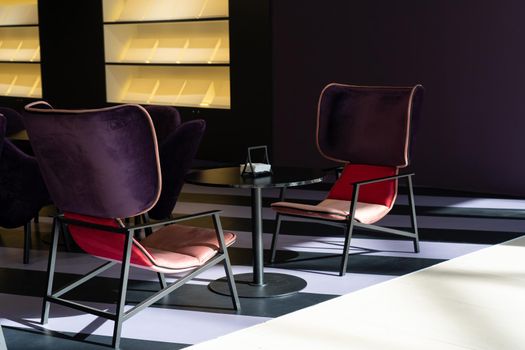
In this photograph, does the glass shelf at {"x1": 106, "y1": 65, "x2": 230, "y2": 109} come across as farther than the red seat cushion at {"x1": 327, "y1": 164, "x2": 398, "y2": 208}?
Yes

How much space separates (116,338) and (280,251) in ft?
6.83

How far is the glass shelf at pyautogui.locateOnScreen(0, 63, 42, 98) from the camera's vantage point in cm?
1260

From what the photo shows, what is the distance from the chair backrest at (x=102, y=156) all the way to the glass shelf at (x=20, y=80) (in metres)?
8.64

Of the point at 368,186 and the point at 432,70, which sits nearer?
the point at 368,186

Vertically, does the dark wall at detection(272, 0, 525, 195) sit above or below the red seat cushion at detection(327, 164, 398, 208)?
above

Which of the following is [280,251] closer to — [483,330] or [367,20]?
[483,330]

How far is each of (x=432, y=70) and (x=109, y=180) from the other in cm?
493

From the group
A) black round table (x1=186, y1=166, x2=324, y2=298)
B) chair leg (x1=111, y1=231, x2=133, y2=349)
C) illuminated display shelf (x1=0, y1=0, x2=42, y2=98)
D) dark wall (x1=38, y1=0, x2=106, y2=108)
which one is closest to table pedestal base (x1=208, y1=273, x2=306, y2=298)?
black round table (x1=186, y1=166, x2=324, y2=298)

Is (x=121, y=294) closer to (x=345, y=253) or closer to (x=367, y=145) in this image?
(x=345, y=253)

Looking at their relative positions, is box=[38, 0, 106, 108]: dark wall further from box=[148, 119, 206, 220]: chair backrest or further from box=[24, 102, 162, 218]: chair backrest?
box=[24, 102, 162, 218]: chair backrest

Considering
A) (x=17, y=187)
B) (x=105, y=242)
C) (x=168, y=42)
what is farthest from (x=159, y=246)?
(x=168, y=42)

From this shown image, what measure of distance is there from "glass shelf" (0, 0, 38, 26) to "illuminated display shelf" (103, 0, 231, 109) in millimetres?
1793

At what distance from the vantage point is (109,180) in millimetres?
3990

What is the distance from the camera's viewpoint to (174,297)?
188 inches
